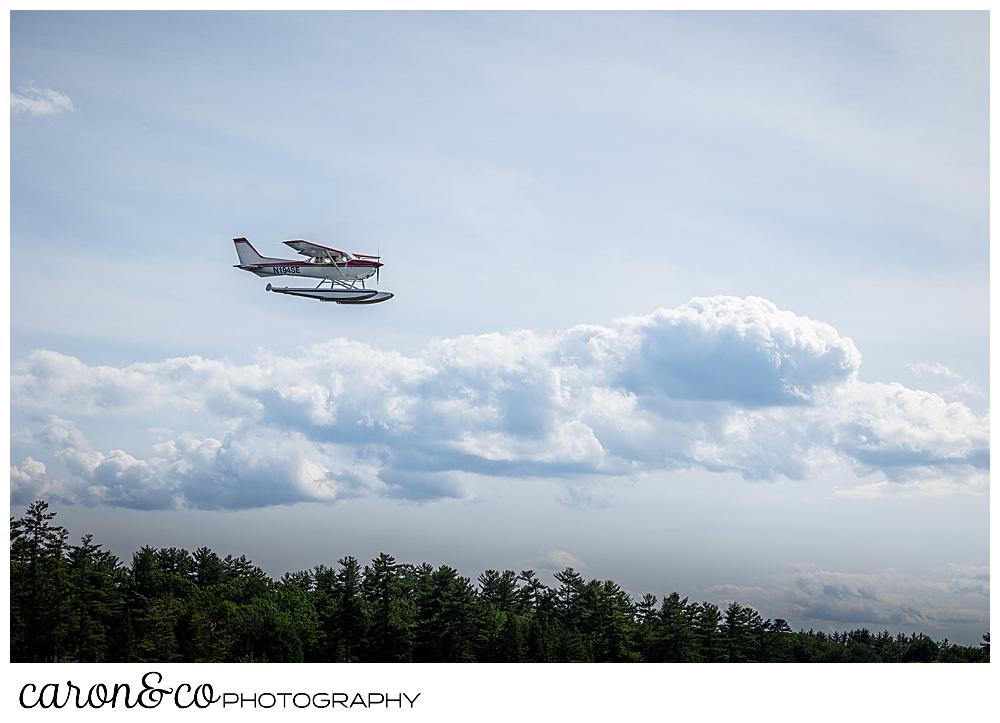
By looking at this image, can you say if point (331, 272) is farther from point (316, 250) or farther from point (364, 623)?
point (364, 623)

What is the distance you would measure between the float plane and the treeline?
Result: 62.7 ft

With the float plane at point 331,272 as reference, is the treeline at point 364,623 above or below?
below

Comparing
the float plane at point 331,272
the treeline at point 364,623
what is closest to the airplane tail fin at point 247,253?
the float plane at point 331,272

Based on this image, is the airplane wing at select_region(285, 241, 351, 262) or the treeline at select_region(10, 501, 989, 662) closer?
the airplane wing at select_region(285, 241, 351, 262)

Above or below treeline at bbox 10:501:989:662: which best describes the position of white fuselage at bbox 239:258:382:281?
above

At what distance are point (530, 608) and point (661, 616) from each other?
9.64 meters

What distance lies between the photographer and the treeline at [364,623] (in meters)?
39.5

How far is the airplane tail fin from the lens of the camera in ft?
108

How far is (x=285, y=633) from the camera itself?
44.2m

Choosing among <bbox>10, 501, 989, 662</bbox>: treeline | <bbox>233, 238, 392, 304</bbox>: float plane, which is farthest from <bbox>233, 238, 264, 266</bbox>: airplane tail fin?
<bbox>10, 501, 989, 662</bbox>: treeline

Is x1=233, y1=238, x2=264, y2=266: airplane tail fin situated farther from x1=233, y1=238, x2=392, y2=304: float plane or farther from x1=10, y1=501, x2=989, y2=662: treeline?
x1=10, y1=501, x2=989, y2=662: treeline

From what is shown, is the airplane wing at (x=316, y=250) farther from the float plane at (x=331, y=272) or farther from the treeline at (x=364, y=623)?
the treeline at (x=364, y=623)

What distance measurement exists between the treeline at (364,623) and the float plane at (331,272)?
19.1 m
